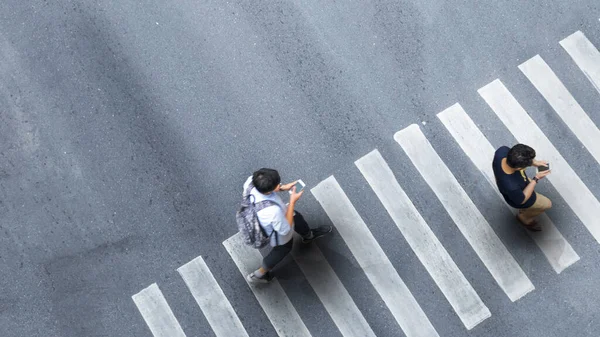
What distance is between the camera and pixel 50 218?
354 inches

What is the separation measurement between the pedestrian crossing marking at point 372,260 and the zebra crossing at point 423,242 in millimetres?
14

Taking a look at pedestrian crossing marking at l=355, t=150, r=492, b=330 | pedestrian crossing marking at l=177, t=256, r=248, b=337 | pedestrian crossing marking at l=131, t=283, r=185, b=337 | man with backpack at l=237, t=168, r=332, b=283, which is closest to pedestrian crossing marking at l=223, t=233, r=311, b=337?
pedestrian crossing marking at l=177, t=256, r=248, b=337

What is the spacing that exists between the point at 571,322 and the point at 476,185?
7.15 ft

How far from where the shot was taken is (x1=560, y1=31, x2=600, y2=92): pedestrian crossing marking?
9.16 metres

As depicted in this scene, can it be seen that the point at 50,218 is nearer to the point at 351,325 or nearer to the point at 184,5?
the point at 184,5

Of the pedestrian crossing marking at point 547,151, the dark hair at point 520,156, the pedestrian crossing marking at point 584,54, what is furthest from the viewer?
the pedestrian crossing marking at point 584,54

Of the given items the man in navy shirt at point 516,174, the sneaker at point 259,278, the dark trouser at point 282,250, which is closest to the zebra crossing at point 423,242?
the sneaker at point 259,278

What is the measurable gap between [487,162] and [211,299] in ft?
14.1

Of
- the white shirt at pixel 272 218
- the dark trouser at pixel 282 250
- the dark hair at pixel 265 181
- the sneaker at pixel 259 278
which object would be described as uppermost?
the dark hair at pixel 265 181

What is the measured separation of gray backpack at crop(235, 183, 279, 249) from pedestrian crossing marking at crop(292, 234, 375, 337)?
1.68 meters

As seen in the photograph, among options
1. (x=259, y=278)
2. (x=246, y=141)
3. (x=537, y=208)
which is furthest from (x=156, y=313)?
(x=537, y=208)

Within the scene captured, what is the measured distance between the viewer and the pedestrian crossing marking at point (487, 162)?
28.0 ft

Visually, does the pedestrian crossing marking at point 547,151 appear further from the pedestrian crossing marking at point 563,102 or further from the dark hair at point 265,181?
the dark hair at point 265,181

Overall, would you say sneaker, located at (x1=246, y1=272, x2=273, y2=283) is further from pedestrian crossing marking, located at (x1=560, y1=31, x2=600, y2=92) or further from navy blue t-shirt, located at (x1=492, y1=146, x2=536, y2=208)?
pedestrian crossing marking, located at (x1=560, y1=31, x2=600, y2=92)
